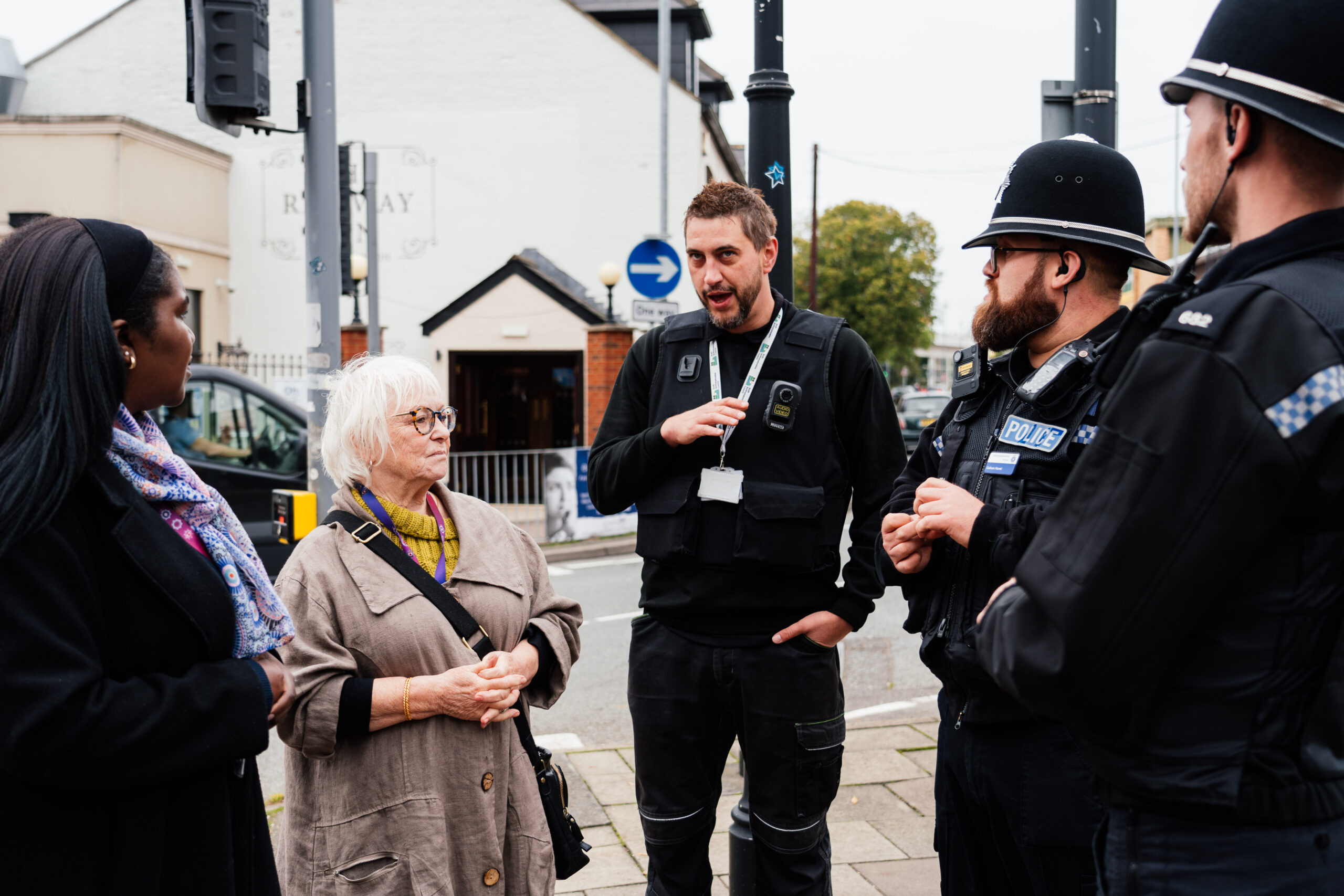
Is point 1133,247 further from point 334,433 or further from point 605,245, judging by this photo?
point 605,245

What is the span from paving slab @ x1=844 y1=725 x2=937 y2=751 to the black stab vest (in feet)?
8.27

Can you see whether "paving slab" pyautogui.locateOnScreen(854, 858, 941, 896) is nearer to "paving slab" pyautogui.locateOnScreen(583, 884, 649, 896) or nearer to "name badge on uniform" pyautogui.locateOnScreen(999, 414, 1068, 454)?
"paving slab" pyautogui.locateOnScreen(583, 884, 649, 896)

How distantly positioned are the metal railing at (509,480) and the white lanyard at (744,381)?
10.4 m

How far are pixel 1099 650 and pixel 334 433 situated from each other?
1964mm

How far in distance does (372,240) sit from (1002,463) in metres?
8.58

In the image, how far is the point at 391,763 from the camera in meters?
2.51

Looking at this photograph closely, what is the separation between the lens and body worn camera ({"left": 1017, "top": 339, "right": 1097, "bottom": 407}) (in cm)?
230

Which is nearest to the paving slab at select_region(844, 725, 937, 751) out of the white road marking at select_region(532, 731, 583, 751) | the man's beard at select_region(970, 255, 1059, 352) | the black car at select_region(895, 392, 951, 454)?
the white road marking at select_region(532, 731, 583, 751)

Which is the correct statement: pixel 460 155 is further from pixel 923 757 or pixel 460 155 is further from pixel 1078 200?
pixel 1078 200

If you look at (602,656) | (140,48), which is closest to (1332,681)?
(602,656)

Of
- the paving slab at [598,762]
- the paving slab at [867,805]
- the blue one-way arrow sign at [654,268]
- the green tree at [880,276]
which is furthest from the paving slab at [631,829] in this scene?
the green tree at [880,276]

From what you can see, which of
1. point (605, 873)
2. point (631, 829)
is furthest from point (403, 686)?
point (631, 829)

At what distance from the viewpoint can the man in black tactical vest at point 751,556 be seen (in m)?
3.07

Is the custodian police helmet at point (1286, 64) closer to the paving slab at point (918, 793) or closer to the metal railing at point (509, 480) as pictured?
the paving slab at point (918, 793)
